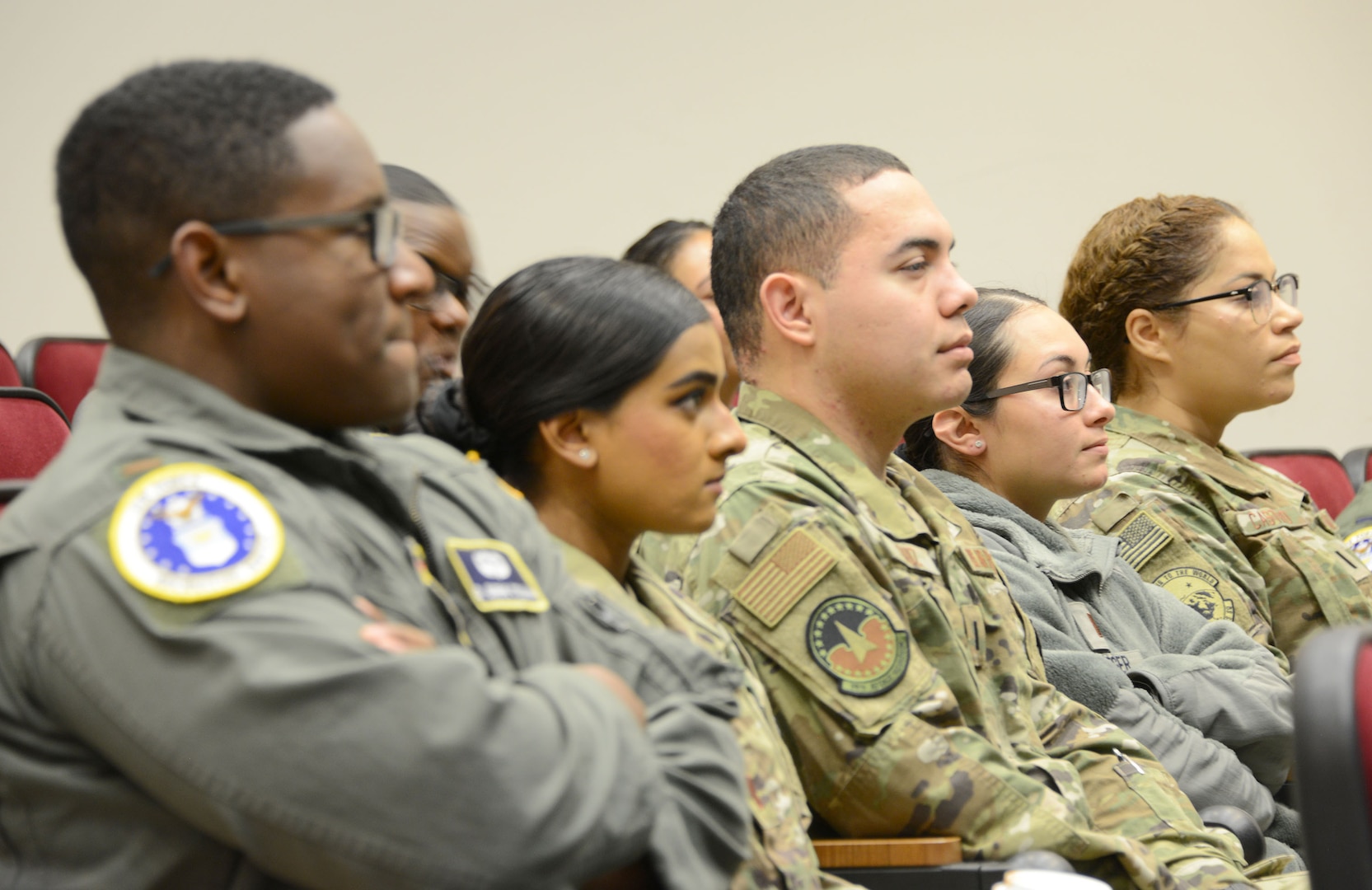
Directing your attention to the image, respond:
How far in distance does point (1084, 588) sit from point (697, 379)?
3.68 feet

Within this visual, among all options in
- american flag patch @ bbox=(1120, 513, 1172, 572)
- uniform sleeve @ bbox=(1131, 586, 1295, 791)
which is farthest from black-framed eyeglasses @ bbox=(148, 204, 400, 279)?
american flag patch @ bbox=(1120, 513, 1172, 572)

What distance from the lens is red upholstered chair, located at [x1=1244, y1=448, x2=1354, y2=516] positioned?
12.1ft

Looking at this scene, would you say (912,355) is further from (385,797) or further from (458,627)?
(385,797)

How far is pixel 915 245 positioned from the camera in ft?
6.22

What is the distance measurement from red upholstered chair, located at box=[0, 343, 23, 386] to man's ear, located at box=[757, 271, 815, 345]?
160cm

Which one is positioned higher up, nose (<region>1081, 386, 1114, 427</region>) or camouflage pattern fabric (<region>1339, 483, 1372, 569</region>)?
nose (<region>1081, 386, 1114, 427</region>)

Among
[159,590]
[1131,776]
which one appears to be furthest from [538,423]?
[1131,776]

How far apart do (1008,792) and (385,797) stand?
0.91 metres

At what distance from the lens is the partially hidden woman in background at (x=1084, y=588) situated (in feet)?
6.65

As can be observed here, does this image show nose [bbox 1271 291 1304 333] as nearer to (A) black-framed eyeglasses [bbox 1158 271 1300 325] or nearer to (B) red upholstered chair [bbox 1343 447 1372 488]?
(A) black-framed eyeglasses [bbox 1158 271 1300 325]

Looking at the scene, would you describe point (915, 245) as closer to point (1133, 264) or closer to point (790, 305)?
point (790, 305)

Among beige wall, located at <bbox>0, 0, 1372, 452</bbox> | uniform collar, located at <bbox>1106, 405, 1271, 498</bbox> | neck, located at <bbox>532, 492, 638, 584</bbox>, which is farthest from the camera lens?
beige wall, located at <bbox>0, 0, 1372, 452</bbox>

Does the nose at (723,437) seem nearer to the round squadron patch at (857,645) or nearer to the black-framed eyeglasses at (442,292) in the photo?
the round squadron patch at (857,645)


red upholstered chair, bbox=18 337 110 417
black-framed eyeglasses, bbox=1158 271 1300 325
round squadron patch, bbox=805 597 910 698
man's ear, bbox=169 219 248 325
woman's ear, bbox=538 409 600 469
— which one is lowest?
red upholstered chair, bbox=18 337 110 417
